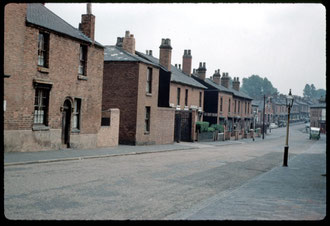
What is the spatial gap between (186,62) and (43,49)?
31.7 metres

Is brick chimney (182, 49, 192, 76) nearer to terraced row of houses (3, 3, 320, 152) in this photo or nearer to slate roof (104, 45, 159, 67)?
Answer: terraced row of houses (3, 3, 320, 152)

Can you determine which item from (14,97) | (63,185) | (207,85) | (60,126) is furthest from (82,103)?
(207,85)

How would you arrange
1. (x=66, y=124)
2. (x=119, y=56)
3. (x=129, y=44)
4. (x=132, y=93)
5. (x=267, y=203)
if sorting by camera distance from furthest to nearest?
1. (x=129, y=44)
2. (x=119, y=56)
3. (x=132, y=93)
4. (x=66, y=124)
5. (x=267, y=203)

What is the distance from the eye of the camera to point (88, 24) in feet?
80.1

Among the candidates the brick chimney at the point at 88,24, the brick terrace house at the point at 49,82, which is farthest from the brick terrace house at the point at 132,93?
the brick chimney at the point at 88,24

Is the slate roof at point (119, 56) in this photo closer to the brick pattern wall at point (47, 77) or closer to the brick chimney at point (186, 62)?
the brick pattern wall at point (47, 77)

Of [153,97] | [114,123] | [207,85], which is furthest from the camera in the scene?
[207,85]

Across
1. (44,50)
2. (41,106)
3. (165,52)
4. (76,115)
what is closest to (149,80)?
(165,52)

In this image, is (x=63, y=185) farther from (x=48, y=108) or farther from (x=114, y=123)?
(x=114, y=123)

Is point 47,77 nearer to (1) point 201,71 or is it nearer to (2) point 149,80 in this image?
(2) point 149,80

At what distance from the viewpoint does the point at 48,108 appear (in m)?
20.0

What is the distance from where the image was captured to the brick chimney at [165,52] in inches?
1429
